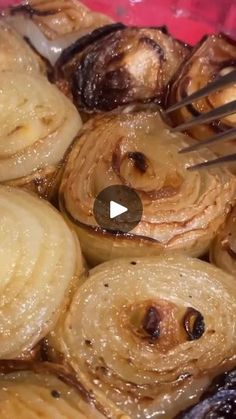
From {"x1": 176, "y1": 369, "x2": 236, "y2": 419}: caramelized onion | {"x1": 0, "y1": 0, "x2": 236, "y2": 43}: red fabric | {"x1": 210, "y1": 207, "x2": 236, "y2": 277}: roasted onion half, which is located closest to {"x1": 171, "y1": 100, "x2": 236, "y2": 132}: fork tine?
{"x1": 210, "y1": 207, "x2": 236, "y2": 277}: roasted onion half

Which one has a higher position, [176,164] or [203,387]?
[176,164]

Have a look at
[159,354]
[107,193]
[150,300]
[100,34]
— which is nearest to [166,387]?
[159,354]

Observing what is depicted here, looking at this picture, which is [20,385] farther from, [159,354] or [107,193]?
[107,193]

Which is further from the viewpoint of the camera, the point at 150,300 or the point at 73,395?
the point at 150,300

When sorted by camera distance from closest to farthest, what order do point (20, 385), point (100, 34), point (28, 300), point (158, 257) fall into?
point (20, 385)
point (28, 300)
point (158, 257)
point (100, 34)

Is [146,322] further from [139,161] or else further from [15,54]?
[15,54]

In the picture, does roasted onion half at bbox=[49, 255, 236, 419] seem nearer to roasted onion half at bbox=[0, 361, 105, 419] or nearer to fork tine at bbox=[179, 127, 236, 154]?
roasted onion half at bbox=[0, 361, 105, 419]
